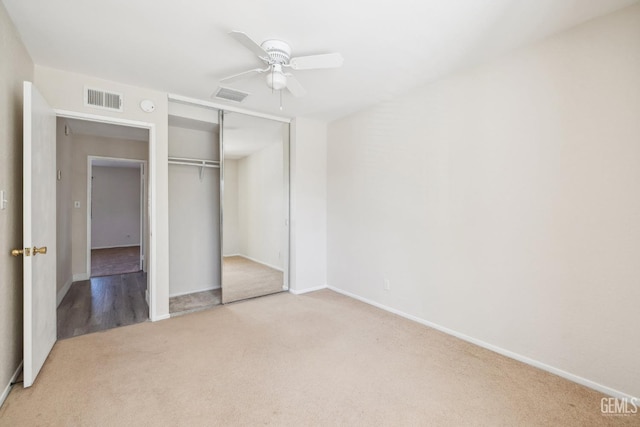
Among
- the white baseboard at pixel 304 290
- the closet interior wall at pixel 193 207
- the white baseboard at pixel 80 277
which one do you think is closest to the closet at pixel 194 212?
the closet interior wall at pixel 193 207

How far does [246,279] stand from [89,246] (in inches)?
122

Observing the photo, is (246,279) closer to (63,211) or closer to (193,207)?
(193,207)

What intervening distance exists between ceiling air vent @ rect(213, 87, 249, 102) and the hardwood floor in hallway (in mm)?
2690

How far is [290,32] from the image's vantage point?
2.15 meters

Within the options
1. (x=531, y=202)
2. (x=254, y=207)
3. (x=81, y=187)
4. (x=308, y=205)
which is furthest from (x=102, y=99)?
(x=531, y=202)

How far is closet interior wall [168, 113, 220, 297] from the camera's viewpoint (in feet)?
13.2

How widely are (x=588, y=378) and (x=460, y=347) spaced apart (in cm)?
86

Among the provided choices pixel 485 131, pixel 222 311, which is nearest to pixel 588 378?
pixel 485 131

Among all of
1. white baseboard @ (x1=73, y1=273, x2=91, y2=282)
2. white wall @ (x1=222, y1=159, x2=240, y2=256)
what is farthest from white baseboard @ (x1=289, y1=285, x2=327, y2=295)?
white baseboard @ (x1=73, y1=273, x2=91, y2=282)

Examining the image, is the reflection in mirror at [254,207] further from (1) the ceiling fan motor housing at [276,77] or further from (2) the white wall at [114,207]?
(2) the white wall at [114,207]

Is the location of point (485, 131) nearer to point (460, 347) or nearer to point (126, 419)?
point (460, 347)

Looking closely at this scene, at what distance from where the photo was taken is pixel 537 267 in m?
2.30

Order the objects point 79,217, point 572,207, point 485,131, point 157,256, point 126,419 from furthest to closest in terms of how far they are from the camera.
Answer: point 79,217 → point 157,256 → point 485,131 → point 572,207 → point 126,419

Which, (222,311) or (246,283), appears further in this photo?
(246,283)
